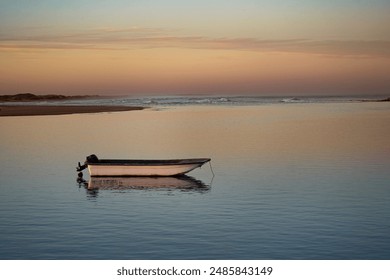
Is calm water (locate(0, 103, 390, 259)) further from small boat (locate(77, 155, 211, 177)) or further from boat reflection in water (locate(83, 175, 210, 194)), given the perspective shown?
small boat (locate(77, 155, 211, 177))

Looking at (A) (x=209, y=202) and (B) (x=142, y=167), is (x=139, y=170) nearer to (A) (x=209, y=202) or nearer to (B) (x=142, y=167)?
(B) (x=142, y=167)

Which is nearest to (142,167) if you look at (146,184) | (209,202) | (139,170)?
(139,170)

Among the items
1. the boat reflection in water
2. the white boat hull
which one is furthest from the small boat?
the boat reflection in water

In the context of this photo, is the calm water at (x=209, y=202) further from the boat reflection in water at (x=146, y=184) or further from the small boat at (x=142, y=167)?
the small boat at (x=142, y=167)

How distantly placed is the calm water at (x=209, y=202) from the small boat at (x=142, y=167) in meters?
0.44

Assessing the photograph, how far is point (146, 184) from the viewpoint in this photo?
22.4 meters

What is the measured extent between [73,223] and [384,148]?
60.8ft

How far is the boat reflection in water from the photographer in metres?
21.7

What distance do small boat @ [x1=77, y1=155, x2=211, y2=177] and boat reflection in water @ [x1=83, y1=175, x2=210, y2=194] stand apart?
7.8 inches
